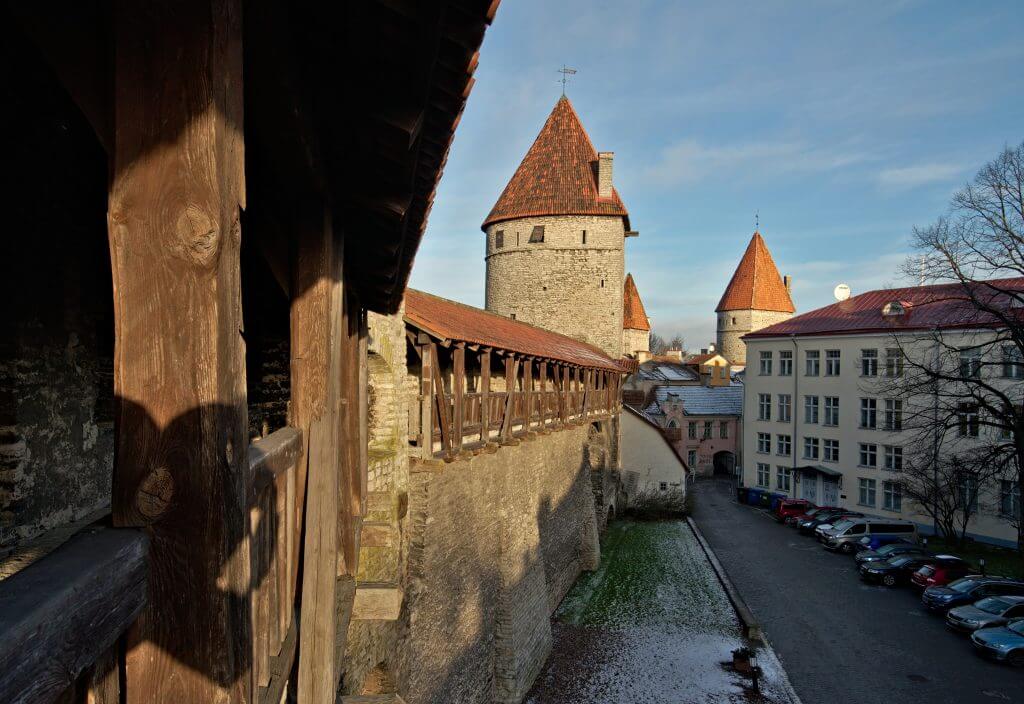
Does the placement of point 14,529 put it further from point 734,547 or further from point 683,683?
point 734,547

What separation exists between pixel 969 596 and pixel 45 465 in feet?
64.2

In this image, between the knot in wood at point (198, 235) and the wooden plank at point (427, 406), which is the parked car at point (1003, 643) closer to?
the wooden plank at point (427, 406)

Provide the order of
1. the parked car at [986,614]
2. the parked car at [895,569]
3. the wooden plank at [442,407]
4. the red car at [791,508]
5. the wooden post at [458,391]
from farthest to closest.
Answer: the red car at [791,508]
the parked car at [895,569]
the parked car at [986,614]
the wooden post at [458,391]
the wooden plank at [442,407]

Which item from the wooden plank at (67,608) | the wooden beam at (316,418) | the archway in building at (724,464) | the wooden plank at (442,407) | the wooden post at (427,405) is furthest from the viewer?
the archway in building at (724,464)

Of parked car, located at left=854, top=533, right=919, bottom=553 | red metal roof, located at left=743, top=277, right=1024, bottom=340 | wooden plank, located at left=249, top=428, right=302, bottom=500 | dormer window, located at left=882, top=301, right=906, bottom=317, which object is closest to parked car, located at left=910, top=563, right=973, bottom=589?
parked car, located at left=854, top=533, right=919, bottom=553

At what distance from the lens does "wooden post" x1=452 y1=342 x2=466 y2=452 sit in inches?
355

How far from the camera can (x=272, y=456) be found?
6.53 ft

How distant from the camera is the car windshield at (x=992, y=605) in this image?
49.0 ft

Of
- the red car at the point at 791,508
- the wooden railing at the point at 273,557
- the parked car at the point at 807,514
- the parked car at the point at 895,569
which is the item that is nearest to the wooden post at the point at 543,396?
the wooden railing at the point at 273,557

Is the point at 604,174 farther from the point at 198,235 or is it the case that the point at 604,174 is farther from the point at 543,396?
the point at 198,235

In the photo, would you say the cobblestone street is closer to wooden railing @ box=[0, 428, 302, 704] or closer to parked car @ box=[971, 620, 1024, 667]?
parked car @ box=[971, 620, 1024, 667]

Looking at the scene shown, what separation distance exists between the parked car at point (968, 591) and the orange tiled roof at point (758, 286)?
34.1 m

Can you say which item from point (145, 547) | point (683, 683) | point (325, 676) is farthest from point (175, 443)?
point (683, 683)

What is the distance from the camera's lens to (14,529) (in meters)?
2.54
